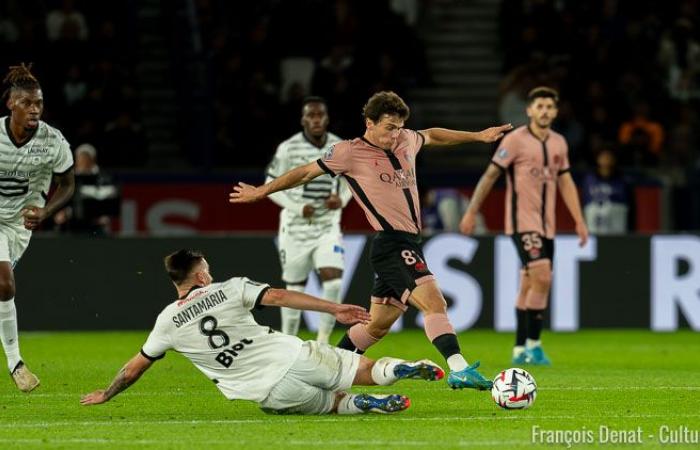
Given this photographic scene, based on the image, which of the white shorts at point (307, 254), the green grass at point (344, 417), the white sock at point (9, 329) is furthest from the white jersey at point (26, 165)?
the white shorts at point (307, 254)

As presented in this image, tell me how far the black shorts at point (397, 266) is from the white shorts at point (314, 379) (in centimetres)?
87

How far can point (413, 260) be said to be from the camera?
10.9 m

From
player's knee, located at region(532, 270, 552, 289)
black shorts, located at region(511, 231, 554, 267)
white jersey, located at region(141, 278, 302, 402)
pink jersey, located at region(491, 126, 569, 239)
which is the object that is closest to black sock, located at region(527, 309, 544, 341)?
player's knee, located at region(532, 270, 552, 289)

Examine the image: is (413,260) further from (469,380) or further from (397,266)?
(469,380)

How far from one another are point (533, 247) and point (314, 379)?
5057 millimetres

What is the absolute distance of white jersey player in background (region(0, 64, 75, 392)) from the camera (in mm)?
11781

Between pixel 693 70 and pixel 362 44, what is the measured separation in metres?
5.09

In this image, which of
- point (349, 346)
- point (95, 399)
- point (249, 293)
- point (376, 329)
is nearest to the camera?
point (249, 293)

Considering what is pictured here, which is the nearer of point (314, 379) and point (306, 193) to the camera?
point (314, 379)

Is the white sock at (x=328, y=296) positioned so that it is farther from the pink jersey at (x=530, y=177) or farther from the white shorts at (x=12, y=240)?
the white shorts at (x=12, y=240)

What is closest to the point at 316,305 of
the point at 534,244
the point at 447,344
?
the point at 447,344

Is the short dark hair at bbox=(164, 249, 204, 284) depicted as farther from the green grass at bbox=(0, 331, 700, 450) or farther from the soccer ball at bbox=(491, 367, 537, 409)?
the soccer ball at bbox=(491, 367, 537, 409)

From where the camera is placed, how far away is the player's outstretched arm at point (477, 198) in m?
14.3

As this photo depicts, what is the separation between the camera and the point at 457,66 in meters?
25.6
